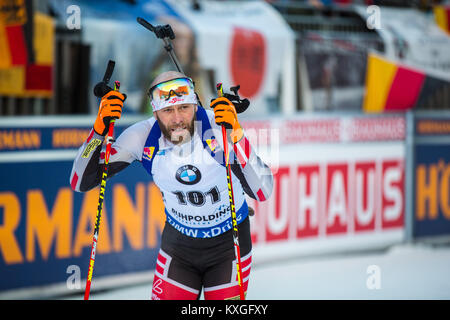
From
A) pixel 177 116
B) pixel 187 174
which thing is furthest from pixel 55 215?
pixel 177 116

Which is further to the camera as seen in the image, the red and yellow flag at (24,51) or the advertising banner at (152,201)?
the red and yellow flag at (24,51)

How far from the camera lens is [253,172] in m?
3.56

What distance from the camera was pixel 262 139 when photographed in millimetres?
7043

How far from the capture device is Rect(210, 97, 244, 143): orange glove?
3.48 metres

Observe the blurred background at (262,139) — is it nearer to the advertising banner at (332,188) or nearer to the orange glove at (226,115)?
the advertising banner at (332,188)

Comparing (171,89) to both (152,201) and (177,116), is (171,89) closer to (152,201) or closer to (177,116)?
(177,116)

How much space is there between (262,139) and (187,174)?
11.3ft

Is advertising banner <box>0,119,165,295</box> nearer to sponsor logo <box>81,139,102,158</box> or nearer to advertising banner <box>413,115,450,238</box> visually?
sponsor logo <box>81,139,102,158</box>

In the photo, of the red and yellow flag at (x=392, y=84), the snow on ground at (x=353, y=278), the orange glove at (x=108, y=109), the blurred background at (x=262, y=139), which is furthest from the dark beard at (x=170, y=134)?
the red and yellow flag at (x=392, y=84)

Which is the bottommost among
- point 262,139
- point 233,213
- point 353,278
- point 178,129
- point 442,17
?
point 353,278

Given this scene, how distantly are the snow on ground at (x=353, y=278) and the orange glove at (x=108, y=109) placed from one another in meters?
2.86

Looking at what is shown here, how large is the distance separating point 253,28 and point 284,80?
32.3 inches

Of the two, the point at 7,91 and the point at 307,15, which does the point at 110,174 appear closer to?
the point at 7,91

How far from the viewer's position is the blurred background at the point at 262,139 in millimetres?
5934
